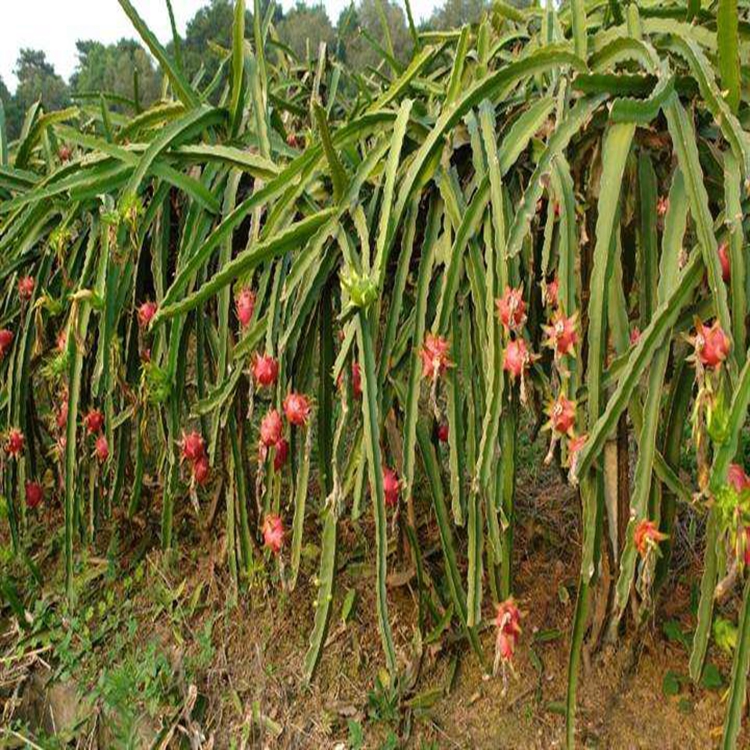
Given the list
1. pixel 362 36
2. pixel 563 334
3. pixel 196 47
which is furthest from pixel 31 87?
pixel 563 334

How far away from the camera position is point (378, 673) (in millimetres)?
1569

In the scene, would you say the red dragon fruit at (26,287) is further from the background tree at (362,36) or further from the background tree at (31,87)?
the background tree at (31,87)

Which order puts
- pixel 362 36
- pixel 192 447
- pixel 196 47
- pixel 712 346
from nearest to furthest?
pixel 712 346, pixel 192 447, pixel 362 36, pixel 196 47

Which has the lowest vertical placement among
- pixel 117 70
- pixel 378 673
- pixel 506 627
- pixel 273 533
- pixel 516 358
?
pixel 378 673

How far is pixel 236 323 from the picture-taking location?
1.65 meters

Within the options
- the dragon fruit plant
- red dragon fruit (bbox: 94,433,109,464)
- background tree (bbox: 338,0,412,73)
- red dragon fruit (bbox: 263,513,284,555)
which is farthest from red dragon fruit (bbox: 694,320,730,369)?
background tree (bbox: 338,0,412,73)

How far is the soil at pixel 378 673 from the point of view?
142 centimetres

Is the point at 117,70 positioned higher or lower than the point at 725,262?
higher

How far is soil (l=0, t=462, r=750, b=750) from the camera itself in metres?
1.42

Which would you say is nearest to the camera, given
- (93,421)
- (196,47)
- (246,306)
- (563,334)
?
(563,334)

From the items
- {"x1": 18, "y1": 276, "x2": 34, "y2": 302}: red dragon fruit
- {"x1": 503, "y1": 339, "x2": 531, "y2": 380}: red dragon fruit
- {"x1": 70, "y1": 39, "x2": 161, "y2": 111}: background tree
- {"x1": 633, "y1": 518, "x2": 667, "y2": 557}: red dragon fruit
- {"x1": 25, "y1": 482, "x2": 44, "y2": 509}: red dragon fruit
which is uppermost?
{"x1": 70, "y1": 39, "x2": 161, "y2": 111}: background tree

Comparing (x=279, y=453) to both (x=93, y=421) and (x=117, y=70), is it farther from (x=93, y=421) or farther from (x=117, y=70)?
(x=117, y=70)

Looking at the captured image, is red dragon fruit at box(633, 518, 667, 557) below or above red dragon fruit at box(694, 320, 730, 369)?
below

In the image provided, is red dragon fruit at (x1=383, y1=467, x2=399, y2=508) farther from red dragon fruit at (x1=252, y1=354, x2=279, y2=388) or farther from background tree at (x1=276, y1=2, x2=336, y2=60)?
background tree at (x1=276, y1=2, x2=336, y2=60)
